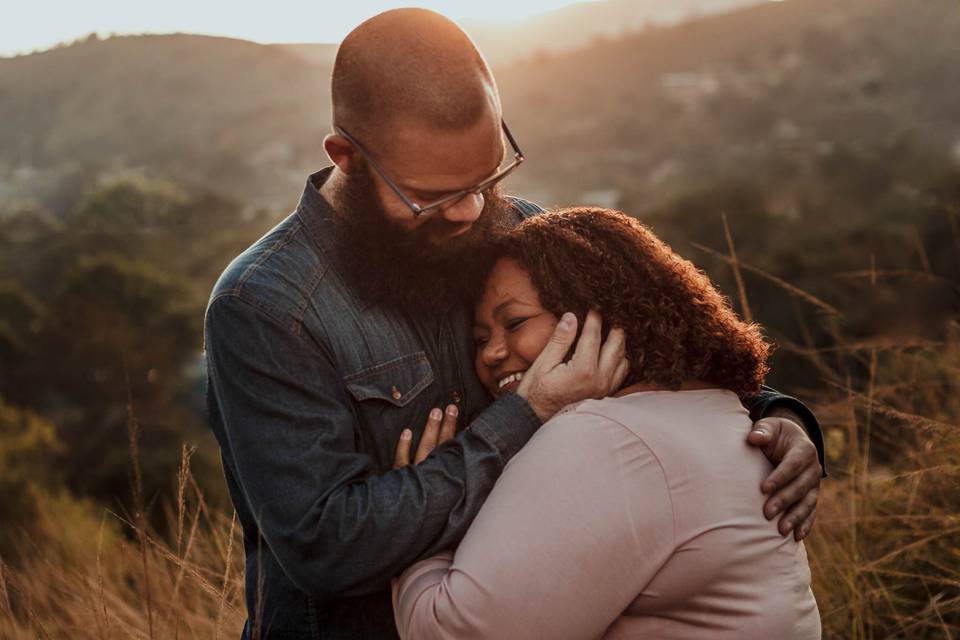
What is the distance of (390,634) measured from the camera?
90.7 inches

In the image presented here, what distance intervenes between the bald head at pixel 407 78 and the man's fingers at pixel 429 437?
2.39ft

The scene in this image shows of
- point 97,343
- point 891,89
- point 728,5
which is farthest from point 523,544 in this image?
point 728,5

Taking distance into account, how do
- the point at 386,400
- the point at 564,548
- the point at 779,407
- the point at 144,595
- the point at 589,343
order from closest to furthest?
1. the point at 564,548
2. the point at 589,343
3. the point at 386,400
4. the point at 779,407
5. the point at 144,595

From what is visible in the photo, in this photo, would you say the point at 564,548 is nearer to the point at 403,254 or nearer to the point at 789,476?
the point at 789,476

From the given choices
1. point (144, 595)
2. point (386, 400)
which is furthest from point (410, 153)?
point (144, 595)

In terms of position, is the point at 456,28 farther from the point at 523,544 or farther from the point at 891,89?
the point at 891,89

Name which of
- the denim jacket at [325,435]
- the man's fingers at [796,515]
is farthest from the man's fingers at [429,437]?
the man's fingers at [796,515]

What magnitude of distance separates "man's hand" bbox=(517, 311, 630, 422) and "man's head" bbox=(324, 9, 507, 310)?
407 millimetres

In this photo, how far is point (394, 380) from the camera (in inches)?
92.7

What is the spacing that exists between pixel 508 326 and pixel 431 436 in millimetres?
365

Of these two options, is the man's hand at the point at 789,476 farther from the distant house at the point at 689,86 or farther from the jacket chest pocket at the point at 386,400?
the distant house at the point at 689,86

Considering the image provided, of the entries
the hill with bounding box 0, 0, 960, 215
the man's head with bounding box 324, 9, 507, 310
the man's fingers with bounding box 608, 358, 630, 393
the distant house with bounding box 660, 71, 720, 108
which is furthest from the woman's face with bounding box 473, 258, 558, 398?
the distant house with bounding box 660, 71, 720, 108

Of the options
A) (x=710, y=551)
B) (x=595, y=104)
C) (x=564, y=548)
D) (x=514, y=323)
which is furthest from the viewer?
(x=595, y=104)

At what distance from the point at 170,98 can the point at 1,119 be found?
41.7 feet
